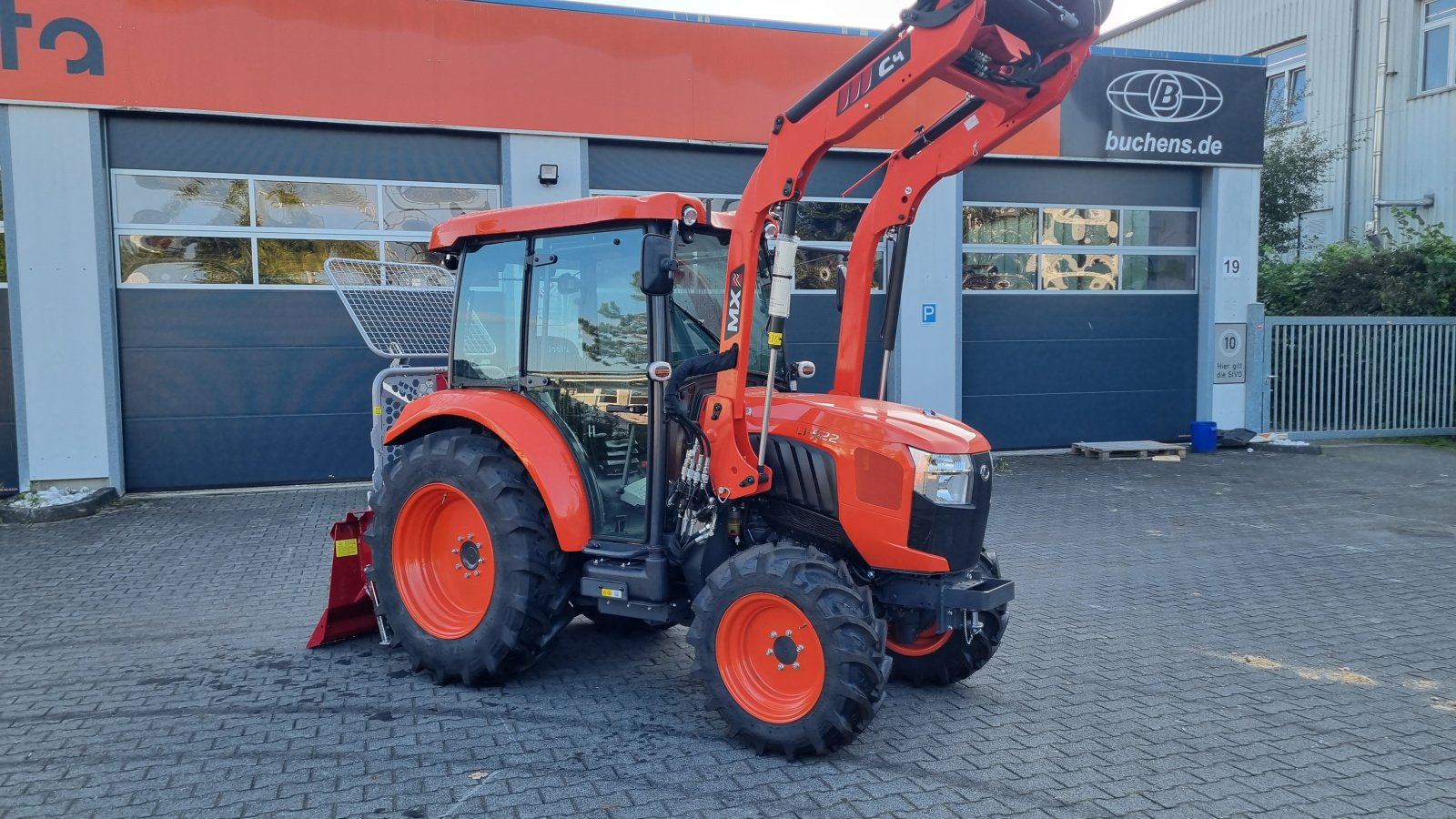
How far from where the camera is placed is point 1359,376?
14633mm

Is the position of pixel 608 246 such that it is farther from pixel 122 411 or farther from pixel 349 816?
pixel 122 411

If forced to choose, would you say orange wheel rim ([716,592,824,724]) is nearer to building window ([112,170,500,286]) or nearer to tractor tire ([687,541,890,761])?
tractor tire ([687,541,890,761])

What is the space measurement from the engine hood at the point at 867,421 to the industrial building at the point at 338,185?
6275mm

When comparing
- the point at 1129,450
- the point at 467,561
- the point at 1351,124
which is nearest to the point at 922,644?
the point at 467,561

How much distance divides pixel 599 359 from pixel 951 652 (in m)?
2.13

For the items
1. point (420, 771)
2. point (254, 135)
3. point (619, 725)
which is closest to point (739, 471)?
point (619, 725)

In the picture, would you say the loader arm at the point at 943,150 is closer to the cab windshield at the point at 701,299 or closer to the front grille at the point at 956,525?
the cab windshield at the point at 701,299

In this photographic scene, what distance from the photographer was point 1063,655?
18.0 feet

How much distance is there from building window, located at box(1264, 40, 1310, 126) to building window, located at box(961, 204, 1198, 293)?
435 inches

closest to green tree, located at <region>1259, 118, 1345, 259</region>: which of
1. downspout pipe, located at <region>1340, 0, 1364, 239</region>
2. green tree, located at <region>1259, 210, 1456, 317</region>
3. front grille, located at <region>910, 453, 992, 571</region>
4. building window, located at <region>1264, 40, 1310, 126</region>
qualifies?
downspout pipe, located at <region>1340, 0, 1364, 239</region>

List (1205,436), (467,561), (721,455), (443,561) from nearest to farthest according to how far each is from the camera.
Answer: (721,455) < (467,561) < (443,561) < (1205,436)

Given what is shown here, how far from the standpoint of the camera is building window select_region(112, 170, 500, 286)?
33.5ft

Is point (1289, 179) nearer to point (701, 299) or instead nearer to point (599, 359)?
point (701, 299)

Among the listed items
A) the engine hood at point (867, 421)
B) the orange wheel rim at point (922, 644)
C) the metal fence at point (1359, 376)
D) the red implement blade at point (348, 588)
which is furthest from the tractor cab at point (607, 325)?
the metal fence at point (1359, 376)
